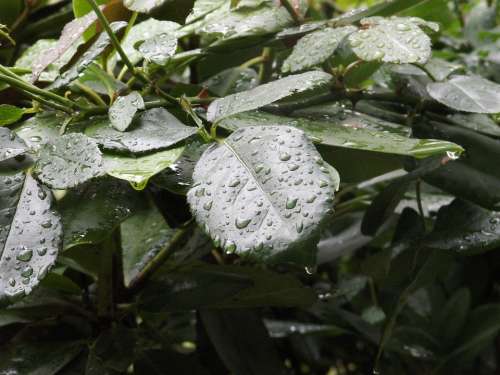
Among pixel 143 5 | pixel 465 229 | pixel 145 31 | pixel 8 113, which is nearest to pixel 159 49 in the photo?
pixel 143 5

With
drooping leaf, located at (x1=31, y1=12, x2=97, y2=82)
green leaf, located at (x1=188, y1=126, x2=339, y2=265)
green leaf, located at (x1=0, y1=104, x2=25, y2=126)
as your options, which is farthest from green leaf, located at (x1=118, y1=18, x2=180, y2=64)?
green leaf, located at (x1=188, y1=126, x2=339, y2=265)

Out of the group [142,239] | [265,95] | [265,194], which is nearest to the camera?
[265,194]

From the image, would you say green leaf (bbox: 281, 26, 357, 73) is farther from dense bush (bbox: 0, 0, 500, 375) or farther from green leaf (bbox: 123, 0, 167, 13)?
green leaf (bbox: 123, 0, 167, 13)

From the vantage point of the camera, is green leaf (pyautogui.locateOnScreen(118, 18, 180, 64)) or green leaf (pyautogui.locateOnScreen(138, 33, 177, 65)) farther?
green leaf (pyautogui.locateOnScreen(118, 18, 180, 64))

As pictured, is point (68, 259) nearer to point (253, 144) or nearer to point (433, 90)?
point (253, 144)

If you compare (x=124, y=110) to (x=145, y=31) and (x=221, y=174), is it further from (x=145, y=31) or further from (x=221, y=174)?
(x=145, y=31)

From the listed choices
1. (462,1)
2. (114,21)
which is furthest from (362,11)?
(462,1)

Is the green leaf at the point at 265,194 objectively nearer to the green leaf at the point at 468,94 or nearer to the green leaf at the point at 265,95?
the green leaf at the point at 265,95

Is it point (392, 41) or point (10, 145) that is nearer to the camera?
point (10, 145)
